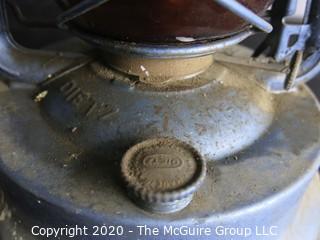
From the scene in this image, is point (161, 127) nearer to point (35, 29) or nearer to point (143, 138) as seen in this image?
point (143, 138)

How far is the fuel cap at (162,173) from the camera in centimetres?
63

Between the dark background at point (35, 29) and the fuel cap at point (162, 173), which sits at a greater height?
the fuel cap at point (162, 173)

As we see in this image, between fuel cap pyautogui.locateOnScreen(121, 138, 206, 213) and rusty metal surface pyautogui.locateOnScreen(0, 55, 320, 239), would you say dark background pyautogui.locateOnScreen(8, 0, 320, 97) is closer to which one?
rusty metal surface pyautogui.locateOnScreen(0, 55, 320, 239)

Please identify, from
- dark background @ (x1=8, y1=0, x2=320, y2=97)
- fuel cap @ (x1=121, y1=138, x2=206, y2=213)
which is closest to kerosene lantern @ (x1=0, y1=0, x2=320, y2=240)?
fuel cap @ (x1=121, y1=138, x2=206, y2=213)

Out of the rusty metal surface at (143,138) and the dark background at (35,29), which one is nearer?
the rusty metal surface at (143,138)

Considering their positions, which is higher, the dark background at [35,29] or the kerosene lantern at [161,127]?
the kerosene lantern at [161,127]

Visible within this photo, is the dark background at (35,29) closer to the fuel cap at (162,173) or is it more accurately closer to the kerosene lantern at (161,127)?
the kerosene lantern at (161,127)

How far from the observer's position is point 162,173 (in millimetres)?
649

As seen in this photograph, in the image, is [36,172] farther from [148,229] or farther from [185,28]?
[185,28]

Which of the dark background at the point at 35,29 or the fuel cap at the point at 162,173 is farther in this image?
the dark background at the point at 35,29

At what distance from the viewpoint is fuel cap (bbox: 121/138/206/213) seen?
2.07 ft

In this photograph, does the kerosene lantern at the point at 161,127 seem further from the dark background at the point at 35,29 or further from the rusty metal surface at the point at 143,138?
the dark background at the point at 35,29

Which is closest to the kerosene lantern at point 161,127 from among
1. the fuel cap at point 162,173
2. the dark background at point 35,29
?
the fuel cap at point 162,173

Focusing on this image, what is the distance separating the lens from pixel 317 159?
765 mm
